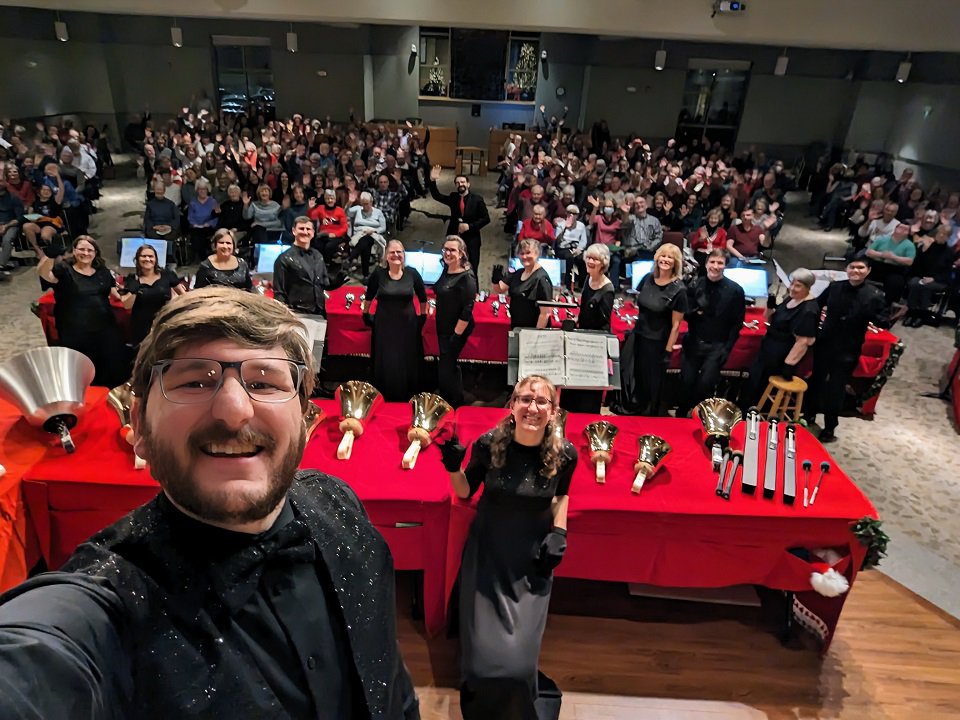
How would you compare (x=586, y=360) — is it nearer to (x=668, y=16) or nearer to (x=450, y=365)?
(x=450, y=365)

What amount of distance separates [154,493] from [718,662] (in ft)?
9.65

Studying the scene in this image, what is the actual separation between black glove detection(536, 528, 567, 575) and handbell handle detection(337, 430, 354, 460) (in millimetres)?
1102

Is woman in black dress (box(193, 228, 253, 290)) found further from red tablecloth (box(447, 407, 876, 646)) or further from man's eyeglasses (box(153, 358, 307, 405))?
man's eyeglasses (box(153, 358, 307, 405))

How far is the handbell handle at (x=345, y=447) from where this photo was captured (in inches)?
119

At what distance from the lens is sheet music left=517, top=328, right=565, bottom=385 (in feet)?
12.4

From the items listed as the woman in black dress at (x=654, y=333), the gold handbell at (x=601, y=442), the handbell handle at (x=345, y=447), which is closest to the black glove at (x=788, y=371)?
the woman in black dress at (x=654, y=333)

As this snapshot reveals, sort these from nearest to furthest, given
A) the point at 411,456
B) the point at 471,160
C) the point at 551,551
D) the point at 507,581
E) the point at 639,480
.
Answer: the point at 551,551
the point at 507,581
the point at 639,480
the point at 411,456
the point at 471,160

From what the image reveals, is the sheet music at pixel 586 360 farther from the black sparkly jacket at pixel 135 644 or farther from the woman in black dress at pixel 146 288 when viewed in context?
the woman in black dress at pixel 146 288

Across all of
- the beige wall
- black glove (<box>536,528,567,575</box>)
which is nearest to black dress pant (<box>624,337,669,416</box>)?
black glove (<box>536,528,567,575</box>)

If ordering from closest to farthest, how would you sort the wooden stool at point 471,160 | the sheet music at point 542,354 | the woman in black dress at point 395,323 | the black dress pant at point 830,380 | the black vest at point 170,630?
the black vest at point 170,630 → the sheet music at point 542,354 → the woman in black dress at point 395,323 → the black dress pant at point 830,380 → the wooden stool at point 471,160

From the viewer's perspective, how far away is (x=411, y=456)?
3.03 meters

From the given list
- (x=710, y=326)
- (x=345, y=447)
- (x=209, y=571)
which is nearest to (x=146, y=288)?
(x=345, y=447)

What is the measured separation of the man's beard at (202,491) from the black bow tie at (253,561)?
0.07 m

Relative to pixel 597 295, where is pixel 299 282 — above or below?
below
